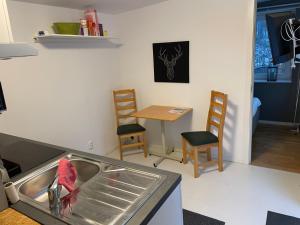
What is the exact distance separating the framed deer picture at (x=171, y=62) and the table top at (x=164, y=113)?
41cm

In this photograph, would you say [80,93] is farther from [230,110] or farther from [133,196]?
[133,196]

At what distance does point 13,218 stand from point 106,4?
2.65m

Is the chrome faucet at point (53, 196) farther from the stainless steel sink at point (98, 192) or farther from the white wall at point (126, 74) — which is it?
the white wall at point (126, 74)

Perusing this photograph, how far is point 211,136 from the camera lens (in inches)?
115

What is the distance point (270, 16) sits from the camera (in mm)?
3066

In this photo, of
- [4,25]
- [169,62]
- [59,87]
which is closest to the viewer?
[4,25]

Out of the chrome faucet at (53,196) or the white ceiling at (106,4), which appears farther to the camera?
the white ceiling at (106,4)

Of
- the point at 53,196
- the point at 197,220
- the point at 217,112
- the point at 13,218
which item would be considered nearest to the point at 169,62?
the point at 217,112

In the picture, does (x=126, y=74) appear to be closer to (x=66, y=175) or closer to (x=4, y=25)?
(x=4, y=25)

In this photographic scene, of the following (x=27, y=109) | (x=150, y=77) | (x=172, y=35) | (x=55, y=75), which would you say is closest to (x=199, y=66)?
(x=172, y=35)

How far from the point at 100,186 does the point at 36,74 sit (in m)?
1.84

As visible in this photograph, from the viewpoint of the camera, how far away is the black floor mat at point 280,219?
2.06 meters

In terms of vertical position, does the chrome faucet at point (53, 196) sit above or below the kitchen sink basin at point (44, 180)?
above

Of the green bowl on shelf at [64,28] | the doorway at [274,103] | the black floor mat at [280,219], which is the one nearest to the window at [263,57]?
the doorway at [274,103]
